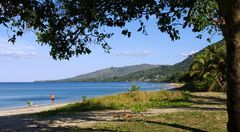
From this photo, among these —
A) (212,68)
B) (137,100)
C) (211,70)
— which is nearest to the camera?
(137,100)

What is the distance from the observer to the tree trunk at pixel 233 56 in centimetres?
962

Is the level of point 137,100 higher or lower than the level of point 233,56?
lower

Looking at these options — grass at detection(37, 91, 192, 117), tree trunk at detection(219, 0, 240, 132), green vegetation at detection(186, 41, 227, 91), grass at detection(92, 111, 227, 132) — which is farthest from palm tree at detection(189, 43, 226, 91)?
tree trunk at detection(219, 0, 240, 132)

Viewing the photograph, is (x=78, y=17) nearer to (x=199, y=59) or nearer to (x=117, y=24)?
(x=117, y=24)

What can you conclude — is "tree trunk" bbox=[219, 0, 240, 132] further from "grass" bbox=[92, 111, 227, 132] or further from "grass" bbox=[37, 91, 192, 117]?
"grass" bbox=[37, 91, 192, 117]

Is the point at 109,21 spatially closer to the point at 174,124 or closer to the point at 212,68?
the point at 174,124

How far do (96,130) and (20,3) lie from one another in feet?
22.0

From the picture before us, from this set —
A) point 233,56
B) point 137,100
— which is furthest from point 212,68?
point 233,56

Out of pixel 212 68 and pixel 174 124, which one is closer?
pixel 174 124

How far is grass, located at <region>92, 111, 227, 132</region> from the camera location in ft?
48.1

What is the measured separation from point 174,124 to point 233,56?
651 centimetres

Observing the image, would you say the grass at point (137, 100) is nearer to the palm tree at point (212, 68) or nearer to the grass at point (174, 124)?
the grass at point (174, 124)

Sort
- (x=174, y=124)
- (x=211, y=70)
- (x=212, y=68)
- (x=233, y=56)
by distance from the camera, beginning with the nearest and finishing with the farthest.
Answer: (x=233, y=56), (x=174, y=124), (x=212, y=68), (x=211, y=70)

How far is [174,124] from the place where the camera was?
627 inches
